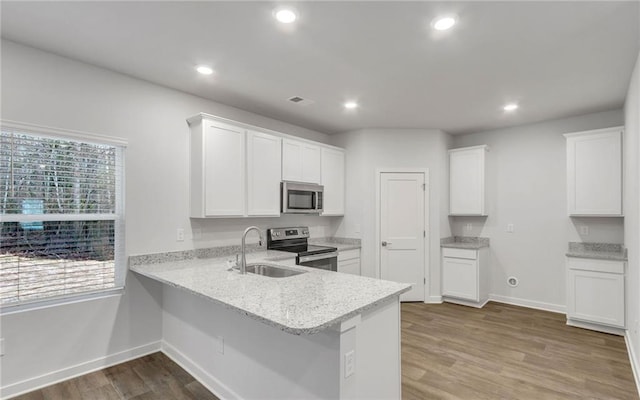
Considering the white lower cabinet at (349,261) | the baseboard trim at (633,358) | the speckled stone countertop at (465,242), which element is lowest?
the baseboard trim at (633,358)

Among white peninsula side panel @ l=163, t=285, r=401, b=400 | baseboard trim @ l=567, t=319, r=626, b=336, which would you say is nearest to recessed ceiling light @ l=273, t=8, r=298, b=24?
white peninsula side panel @ l=163, t=285, r=401, b=400

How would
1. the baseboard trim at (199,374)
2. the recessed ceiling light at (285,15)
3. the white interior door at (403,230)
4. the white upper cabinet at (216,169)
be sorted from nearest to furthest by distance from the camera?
1. the recessed ceiling light at (285,15)
2. the baseboard trim at (199,374)
3. the white upper cabinet at (216,169)
4. the white interior door at (403,230)

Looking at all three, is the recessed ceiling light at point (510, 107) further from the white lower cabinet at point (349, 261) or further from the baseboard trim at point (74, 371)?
the baseboard trim at point (74, 371)

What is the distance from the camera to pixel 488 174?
16.4 ft

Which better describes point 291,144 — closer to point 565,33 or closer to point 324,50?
point 324,50

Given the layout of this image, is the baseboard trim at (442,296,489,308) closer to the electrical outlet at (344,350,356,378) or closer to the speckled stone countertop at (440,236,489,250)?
the speckled stone countertop at (440,236,489,250)

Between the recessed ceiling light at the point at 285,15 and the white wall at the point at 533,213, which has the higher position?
the recessed ceiling light at the point at 285,15

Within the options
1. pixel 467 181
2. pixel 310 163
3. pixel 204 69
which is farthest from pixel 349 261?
pixel 204 69

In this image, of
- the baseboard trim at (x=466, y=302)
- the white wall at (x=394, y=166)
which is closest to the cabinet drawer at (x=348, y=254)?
the white wall at (x=394, y=166)

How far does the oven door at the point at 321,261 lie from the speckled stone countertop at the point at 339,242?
37cm

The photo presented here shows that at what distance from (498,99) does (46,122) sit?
4376 mm

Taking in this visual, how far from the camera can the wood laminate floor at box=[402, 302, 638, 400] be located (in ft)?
8.11

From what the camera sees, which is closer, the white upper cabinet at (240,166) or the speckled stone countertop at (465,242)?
the white upper cabinet at (240,166)

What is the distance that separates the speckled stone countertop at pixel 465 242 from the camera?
15.4ft
